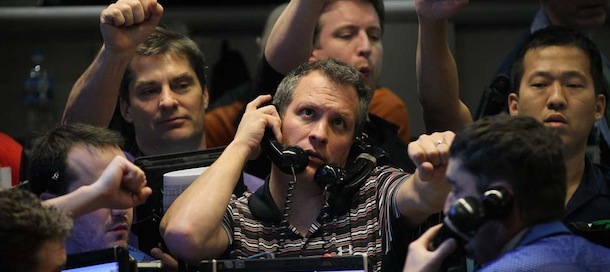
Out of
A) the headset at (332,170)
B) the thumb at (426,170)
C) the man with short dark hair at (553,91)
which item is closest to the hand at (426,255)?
the thumb at (426,170)

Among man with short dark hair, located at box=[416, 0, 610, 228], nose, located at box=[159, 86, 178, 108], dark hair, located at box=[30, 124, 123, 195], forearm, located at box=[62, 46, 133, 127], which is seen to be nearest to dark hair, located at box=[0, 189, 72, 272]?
dark hair, located at box=[30, 124, 123, 195]

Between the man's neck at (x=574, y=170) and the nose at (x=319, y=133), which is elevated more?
the nose at (x=319, y=133)

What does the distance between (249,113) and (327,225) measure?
1.51 feet

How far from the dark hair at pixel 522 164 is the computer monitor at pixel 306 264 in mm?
473

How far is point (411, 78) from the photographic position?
589 centimetres

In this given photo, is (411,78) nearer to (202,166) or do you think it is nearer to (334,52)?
(334,52)

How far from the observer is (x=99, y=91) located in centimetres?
418

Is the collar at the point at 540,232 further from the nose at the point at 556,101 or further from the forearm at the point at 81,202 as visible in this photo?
the nose at the point at 556,101

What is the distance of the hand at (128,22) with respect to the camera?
13.1 ft

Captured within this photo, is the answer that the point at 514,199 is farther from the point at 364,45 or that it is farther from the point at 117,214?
the point at 364,45

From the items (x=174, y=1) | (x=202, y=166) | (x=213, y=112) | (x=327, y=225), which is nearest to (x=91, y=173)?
(x=202, y=166)

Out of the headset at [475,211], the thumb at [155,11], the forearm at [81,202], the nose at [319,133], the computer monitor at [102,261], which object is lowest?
the computer monitor at [102,261]

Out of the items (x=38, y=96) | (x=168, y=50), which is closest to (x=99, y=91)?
(x=168, y=50)

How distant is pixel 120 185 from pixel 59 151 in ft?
1.47
